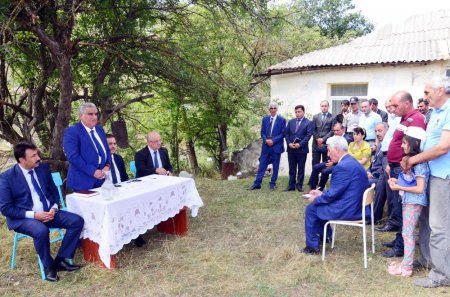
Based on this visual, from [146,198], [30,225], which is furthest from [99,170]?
[30,225]

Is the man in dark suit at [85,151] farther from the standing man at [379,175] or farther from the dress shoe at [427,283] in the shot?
the standing man at [379,175]

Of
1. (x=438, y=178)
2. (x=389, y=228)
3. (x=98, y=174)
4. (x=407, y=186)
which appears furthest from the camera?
(x=389, y=228)

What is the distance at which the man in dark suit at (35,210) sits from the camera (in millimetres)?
3809

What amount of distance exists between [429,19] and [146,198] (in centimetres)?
1166

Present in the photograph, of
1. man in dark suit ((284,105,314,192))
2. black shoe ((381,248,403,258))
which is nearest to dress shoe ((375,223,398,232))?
black shoe ((381,248,403,258))

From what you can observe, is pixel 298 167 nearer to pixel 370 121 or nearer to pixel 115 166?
pixel 370 121

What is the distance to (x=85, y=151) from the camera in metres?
4.53

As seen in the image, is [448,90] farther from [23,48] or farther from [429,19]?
[429,19]

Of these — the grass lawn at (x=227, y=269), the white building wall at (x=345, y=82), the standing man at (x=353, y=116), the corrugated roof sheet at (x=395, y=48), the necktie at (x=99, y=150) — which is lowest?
the grass lawn at (x=227, y=269)

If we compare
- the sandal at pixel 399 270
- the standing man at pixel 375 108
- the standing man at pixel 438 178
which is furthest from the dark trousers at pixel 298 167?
the standing man at pixel 438 178

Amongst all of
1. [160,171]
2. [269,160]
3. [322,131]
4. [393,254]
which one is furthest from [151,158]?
[322,131]

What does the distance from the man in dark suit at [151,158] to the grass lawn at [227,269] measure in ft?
3.12

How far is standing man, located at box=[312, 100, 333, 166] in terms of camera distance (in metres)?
7.64

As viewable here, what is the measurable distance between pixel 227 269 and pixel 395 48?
874 cm
